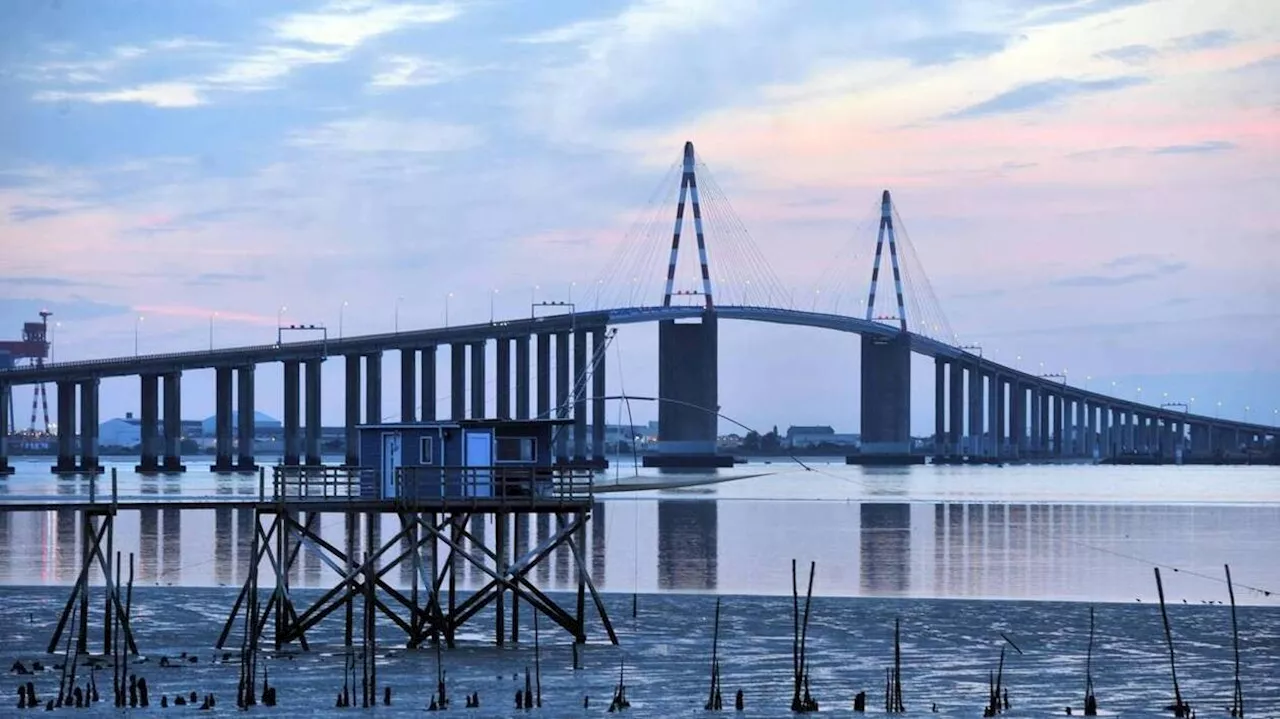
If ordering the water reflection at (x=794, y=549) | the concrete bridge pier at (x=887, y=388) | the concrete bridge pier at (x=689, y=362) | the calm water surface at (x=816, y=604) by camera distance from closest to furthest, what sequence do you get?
the calm water surface at (x=816, y=604) → the water reflection at (x=794, y=549) → the concrete bridge pier at (x=689, y=362) → the concrete bridge pier at (x=887, y=388)

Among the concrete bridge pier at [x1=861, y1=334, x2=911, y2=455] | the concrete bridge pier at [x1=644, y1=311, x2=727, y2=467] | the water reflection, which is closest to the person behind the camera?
the water reflection

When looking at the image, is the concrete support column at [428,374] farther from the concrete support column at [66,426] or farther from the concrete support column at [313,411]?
the concrete support column at [66,426]

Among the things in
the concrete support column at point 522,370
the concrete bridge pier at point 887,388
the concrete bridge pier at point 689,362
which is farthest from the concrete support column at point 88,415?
the concrete bridge pier at point 887,388

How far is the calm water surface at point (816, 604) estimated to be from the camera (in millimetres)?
26500

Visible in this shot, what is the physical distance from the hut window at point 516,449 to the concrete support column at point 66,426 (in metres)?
111

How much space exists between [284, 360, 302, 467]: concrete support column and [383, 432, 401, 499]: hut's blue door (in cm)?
11101

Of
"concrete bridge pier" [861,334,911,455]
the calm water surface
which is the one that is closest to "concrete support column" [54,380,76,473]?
the calm water surface

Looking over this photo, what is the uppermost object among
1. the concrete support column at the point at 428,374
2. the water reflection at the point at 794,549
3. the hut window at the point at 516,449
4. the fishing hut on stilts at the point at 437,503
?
the concrete support column at the point at 428,374

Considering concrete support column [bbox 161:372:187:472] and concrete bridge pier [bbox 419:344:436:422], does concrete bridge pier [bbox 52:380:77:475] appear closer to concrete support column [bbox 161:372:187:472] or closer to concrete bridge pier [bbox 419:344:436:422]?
concrete support column [bbox 161:372:187:472]

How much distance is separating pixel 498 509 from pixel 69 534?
3966 cm

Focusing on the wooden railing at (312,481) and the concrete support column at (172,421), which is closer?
the wooden railing at (312,481)

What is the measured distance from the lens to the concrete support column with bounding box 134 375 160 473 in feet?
469

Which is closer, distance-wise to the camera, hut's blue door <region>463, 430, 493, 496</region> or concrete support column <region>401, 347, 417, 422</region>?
hut's blue door <region>463, 430, 493, 496</region>

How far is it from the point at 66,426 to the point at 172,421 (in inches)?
287
